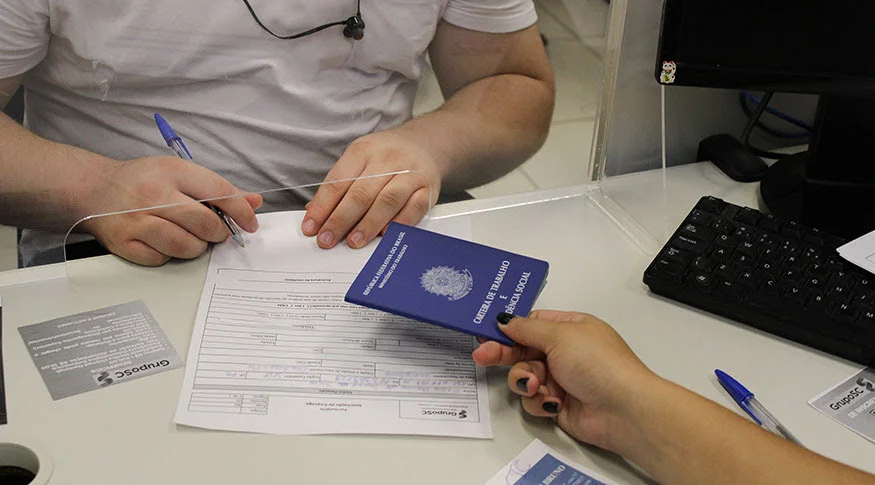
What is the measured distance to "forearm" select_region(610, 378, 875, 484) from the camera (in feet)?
1.91

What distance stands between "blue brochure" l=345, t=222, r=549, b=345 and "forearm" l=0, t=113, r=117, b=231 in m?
0.37

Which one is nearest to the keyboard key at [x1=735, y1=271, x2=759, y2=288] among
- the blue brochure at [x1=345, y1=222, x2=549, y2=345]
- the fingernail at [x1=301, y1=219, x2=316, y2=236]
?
the blue brochure at [x1=345, y1=222, x2=549, y2=345]

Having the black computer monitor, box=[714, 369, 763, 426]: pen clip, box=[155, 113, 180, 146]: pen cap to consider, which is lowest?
box=[155, 113, 180, 146]: pen cap

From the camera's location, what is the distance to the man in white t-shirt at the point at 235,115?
84 centimetres

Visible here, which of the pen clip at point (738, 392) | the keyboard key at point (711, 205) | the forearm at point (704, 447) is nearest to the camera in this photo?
the forearm at point (704, 447)

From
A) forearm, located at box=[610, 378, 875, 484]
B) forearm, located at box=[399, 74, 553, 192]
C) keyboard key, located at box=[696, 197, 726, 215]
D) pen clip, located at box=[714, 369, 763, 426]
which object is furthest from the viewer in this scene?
forearm, located at box=[399, 74, 553, 192]

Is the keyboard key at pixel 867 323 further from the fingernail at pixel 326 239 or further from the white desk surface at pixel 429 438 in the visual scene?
the fingernail at pixel 326 239

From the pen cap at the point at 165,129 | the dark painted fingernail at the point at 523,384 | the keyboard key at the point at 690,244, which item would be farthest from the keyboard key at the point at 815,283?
the pen cap at the point at 165,129

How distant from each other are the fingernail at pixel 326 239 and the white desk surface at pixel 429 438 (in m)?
0.13

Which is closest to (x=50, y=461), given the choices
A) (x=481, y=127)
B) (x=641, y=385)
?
(x=641, y=385)

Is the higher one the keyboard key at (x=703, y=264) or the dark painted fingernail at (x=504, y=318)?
the dark painted fingernail at (x=504, y=318)

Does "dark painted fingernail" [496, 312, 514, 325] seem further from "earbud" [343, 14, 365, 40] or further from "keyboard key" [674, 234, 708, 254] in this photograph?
"earbud" [343, 14, 365, 40]

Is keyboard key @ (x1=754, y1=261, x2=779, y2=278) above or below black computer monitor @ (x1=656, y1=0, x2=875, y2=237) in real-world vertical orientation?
below

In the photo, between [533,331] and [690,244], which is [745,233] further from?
[533,331]
